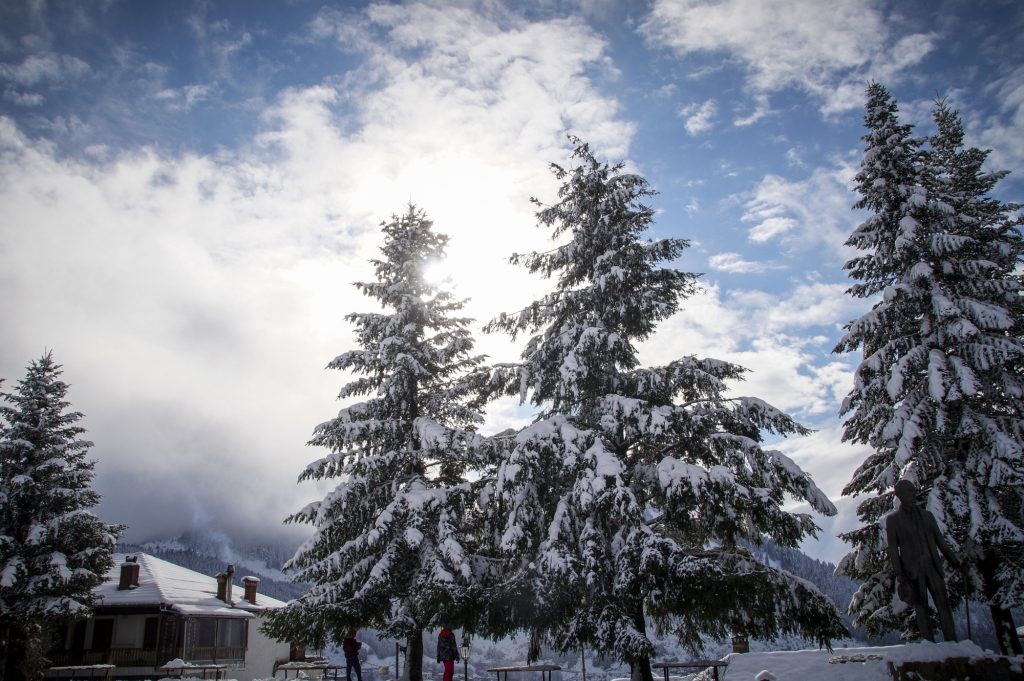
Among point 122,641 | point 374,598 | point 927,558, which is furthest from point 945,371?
point 122,641

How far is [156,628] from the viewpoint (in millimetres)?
30578

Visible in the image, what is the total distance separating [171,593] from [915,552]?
3670 cm

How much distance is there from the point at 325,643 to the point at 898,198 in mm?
20249

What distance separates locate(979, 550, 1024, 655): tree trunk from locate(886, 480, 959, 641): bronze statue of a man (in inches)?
221

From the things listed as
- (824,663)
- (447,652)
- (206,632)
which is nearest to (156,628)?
(206,632)

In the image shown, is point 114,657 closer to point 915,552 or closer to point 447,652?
point 447,652

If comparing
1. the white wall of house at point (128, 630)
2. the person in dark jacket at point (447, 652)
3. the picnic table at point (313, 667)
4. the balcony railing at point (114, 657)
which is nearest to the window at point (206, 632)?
the balcony railing at point (114, 657)

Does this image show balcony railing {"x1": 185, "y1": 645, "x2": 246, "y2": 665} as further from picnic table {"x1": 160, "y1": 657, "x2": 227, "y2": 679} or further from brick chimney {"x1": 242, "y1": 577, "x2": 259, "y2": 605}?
brick chimney {"x1": 242, "y1": 577, "x2": 259, "y2": 605}

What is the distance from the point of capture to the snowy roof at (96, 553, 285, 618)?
30422mm

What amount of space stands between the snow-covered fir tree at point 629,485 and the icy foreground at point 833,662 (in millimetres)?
2502

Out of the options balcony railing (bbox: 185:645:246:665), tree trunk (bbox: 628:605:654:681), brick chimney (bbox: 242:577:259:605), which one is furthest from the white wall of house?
tree trunk (bbox: 628:605:654:681)

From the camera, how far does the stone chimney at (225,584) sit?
36.4 metres

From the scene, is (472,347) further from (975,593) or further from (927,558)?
(975,593)

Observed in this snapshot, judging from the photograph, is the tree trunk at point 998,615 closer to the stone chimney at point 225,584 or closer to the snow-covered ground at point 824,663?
the snow-covered ground at point 824,663
